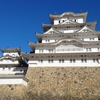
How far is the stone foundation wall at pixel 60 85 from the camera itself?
54.9ft

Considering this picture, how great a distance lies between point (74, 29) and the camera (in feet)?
90.8

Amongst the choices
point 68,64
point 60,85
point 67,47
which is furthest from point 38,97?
point 67,47

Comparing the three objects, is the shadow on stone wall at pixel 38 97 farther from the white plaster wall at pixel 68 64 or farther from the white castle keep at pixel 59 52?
the white plaster wall at pixel 68 64

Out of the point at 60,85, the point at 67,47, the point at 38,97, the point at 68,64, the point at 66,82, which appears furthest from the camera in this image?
the point at 67,47

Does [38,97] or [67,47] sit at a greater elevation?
[67,47]

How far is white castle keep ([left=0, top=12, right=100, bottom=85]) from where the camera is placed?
70.2 feet

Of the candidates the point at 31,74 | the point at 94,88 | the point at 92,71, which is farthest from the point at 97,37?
the point at 31,74

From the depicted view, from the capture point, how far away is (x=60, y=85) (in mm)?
18594

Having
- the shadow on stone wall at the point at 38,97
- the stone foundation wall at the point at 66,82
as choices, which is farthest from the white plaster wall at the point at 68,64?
the shadow on stone wall at the point at 38,97

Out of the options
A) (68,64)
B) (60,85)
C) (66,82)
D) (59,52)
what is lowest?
(60,85)

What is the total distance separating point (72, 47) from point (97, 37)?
5.40 meters

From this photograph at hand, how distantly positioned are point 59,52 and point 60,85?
6284 millimetres

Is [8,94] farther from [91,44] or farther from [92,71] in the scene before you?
[91,44]

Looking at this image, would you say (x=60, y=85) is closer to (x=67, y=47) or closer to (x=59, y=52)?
(x=59, y=52)
